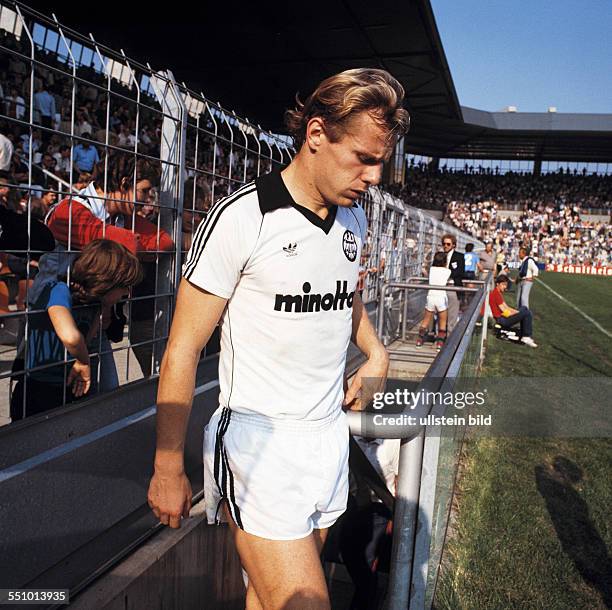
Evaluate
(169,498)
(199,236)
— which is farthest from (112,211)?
(169,498)

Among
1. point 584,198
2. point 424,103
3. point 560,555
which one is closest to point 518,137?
point 584,198

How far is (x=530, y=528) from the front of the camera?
11.6 ft

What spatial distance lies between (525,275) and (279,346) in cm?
1187

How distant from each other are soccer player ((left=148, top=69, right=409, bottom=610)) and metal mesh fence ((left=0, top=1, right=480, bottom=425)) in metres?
0.78

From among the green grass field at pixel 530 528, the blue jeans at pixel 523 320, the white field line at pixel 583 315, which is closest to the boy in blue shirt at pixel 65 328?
the green grass field at pixel 530 528

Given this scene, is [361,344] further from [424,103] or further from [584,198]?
[584,198]

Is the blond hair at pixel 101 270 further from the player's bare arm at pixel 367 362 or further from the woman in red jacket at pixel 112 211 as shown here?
the player's bare arm at pixel 367 362

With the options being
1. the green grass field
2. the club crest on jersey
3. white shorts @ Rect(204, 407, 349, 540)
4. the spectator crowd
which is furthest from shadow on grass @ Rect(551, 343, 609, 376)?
the spectator crowd

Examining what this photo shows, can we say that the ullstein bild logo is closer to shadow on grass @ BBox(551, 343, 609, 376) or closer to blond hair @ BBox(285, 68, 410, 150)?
blond hair @ BBox(285, 68, 410, 150)

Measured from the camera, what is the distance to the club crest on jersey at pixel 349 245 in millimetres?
1677

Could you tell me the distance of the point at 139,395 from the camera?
2402 millimetres

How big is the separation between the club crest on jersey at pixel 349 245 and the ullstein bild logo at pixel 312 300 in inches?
3.4

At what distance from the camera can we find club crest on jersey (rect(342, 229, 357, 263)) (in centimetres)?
168

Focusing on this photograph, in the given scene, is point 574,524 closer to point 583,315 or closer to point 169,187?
point 169,187
